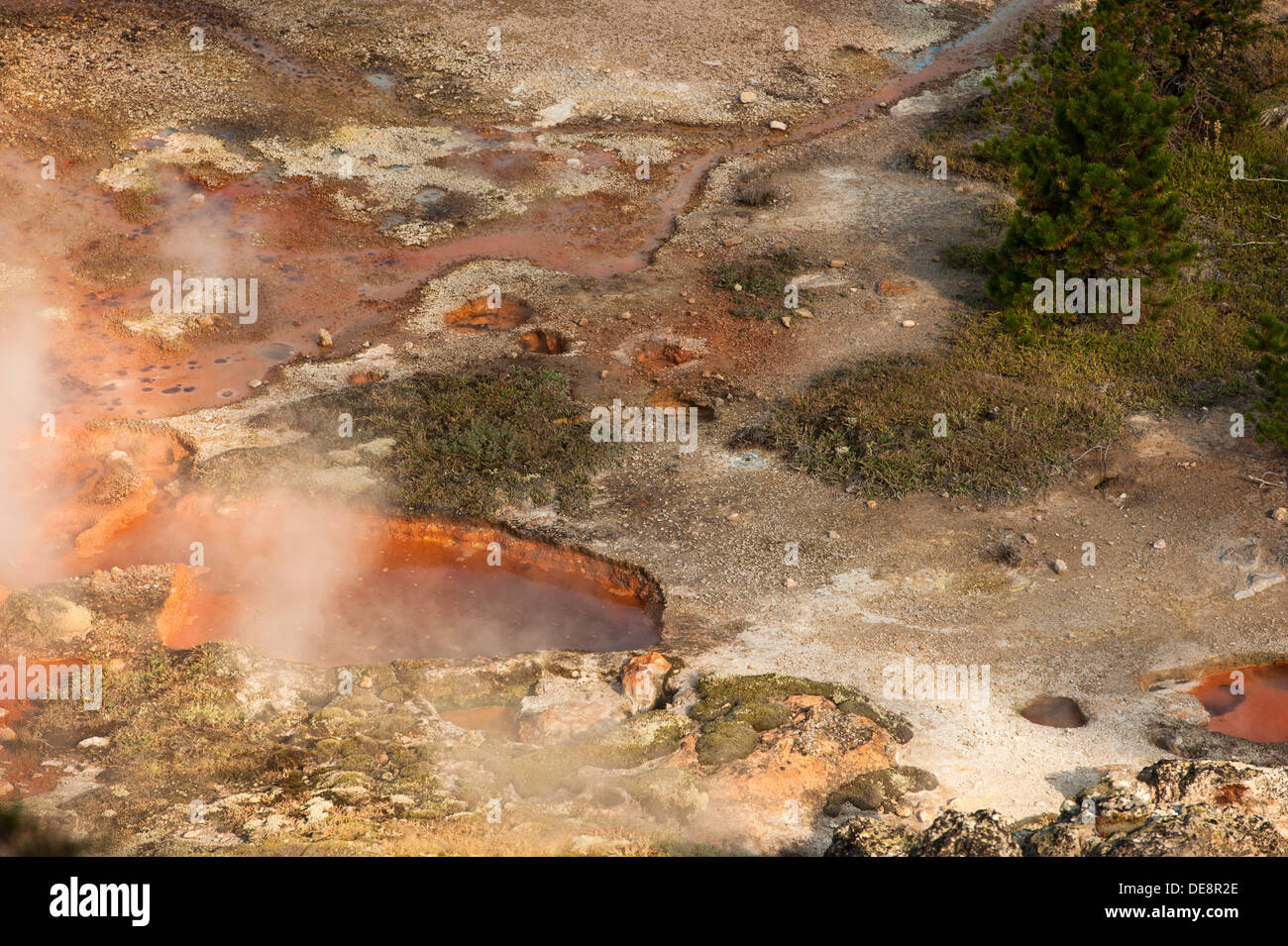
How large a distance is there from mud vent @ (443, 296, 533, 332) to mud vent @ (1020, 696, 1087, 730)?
9.38m

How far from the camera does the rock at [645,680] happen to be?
404 inches

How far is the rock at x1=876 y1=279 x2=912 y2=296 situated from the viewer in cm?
1748

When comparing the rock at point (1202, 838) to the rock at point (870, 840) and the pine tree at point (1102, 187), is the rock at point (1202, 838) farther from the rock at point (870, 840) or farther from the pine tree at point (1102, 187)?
the pine tree at point (1102, 187)

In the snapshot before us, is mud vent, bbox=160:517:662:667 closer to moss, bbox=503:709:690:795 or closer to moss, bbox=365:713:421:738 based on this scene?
moss, bbox=365:713:421:738

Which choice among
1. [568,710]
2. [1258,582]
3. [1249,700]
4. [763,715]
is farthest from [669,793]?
→ [1258,582]

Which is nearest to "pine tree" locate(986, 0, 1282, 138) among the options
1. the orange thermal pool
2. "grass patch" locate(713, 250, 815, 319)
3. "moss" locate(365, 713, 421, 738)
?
"grass patch" locate(713, 250, 815, 319)

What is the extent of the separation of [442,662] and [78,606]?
11.9 feet

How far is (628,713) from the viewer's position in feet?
33.2

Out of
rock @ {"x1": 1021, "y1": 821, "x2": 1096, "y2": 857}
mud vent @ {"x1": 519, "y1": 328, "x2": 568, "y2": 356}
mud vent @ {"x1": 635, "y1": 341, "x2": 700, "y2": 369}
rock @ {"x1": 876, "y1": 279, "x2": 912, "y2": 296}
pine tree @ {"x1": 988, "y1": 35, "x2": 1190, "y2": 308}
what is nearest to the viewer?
rock @ {"x1": 1021, "y1": 821, "x2": 1096, "y2": 857}

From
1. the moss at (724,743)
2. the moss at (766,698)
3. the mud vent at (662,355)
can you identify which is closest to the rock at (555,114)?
the mud vent at (662,355)

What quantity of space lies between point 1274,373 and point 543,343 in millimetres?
9411

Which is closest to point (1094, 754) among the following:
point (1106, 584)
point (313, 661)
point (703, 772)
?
point (1106, 584)

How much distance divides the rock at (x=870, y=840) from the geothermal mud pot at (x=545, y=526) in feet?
0.16

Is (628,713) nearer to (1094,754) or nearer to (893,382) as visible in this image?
(1094,754)
